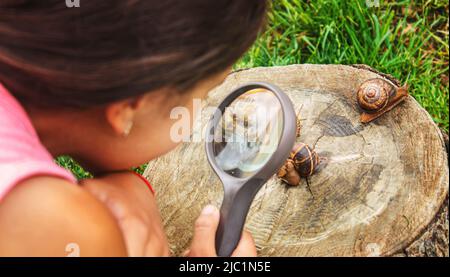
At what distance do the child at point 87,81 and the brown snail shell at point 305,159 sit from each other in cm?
52

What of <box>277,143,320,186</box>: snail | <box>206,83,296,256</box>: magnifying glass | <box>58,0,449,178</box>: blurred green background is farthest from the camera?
<box>58,0,449,178</box>: blurred green background

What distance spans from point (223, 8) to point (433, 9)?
188cm

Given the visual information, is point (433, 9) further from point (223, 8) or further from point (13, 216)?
point (13, 216)

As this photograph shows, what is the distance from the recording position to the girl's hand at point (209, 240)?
1.34m

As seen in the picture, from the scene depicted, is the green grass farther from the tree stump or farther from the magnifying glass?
the magnifying glass

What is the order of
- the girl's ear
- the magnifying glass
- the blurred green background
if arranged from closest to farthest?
the girl's ear < the magnifying glass < the blurred green background

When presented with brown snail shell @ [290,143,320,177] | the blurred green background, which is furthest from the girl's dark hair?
the blurred green background

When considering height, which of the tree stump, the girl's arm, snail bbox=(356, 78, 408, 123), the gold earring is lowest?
the tree stump

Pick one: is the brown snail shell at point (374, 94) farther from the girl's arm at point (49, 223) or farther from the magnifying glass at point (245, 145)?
the girl's arm at point (49, 223)

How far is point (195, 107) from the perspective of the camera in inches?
50.8

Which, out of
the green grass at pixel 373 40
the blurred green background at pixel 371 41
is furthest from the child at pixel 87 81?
the green grass at pixel 373 40

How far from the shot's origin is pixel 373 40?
2455 mm

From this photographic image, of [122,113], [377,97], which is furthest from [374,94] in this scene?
[122,113]

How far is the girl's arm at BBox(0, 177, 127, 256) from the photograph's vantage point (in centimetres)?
101
